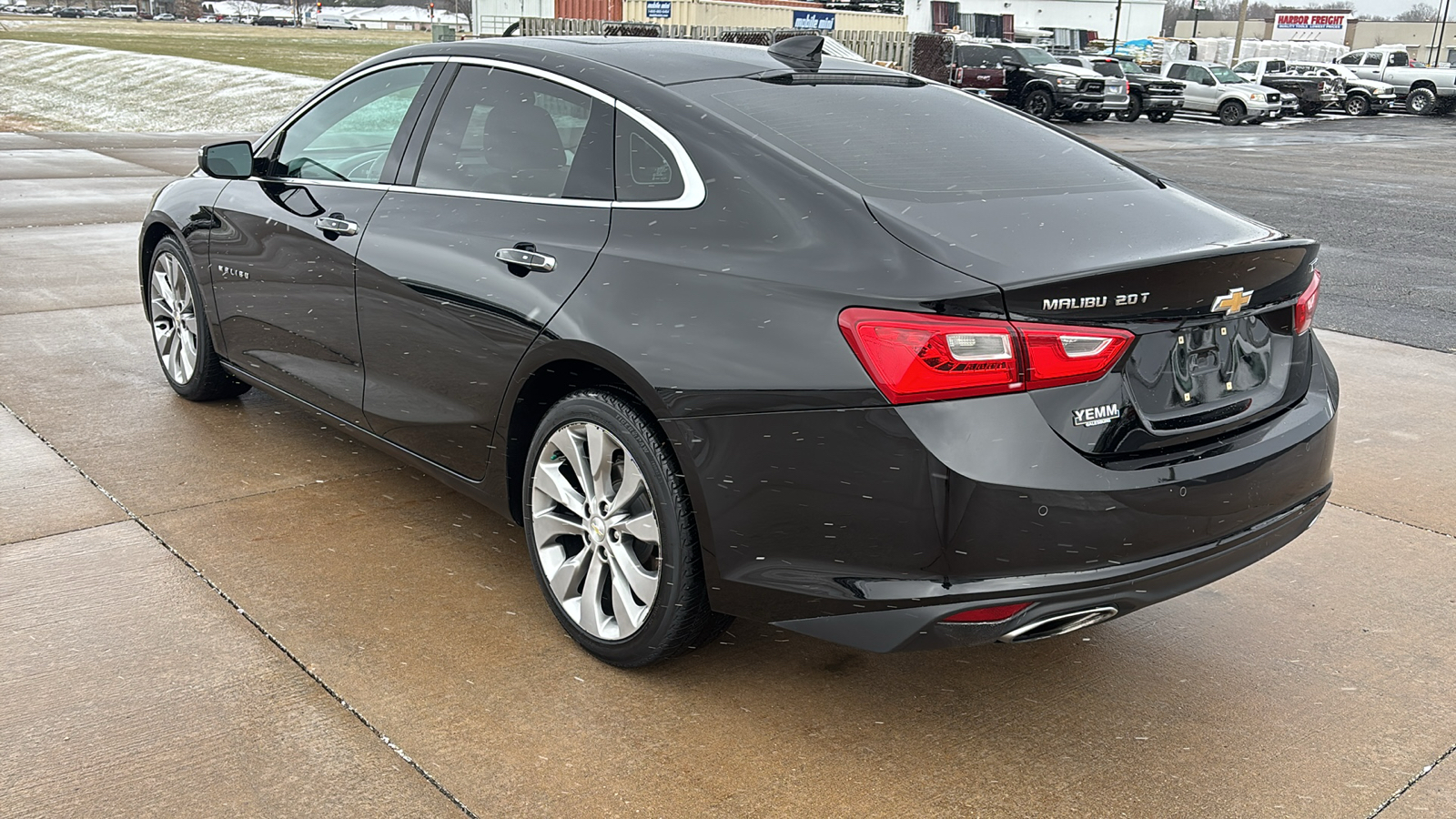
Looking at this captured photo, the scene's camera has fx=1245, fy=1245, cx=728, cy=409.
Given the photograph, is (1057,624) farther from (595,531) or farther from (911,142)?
(911,142)

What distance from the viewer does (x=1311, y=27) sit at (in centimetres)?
7706

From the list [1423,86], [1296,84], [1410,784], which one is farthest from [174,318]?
[1423,86]

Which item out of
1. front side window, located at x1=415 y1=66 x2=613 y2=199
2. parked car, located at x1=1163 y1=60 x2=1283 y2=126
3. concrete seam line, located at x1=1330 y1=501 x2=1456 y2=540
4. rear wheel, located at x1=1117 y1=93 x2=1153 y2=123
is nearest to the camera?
front side window, located at x1=415 y1=66 x2=613 y2=199

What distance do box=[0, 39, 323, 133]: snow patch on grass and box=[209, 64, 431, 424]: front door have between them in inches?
689

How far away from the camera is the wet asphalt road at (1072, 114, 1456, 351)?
8.52 metres

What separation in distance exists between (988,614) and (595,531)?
1108 mm

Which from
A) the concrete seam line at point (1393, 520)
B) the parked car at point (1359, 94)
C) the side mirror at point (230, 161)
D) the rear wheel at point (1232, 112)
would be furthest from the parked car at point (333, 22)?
the concrete seam line at point (1393, 520)

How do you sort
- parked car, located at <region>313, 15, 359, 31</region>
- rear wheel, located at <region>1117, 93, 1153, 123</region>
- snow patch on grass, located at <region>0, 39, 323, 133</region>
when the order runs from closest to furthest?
snow patch on grass, located at <region>0, 39, 323, 133</region>
rear wheel, located at <region>1117, 93, 1153, 123</region>
parked car, located at <region>313, 15, 359, 31</region>

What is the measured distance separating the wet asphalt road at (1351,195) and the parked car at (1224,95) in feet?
2.06

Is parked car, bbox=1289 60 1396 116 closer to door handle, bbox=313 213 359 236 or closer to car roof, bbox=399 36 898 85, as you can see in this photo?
car roof, bbox=399 36 898 85

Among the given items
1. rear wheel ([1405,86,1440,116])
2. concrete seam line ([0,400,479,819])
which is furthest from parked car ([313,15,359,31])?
concrete seam line ([0,400,479,819])

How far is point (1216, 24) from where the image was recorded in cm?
12369

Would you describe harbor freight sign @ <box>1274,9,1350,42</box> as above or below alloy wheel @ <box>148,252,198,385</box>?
above

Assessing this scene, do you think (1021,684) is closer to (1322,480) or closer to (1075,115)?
(1322,480)
